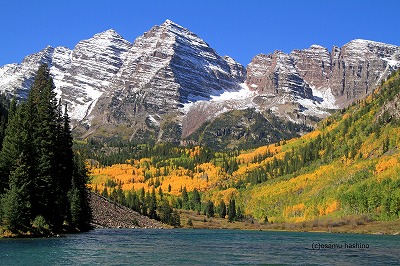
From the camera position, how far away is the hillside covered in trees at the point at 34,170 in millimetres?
86812

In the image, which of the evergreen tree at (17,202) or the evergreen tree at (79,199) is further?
the evergreen tree at (79,199)

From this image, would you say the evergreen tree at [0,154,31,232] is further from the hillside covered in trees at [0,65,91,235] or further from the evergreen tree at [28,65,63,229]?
the evergreen tree at [28,65,63,229]

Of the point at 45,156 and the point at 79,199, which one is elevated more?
the point at 45,156

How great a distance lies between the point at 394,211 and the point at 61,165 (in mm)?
112958

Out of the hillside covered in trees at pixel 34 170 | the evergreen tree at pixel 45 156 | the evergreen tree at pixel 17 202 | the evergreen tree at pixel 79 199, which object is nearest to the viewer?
the evergreen tree at pixel 17 202

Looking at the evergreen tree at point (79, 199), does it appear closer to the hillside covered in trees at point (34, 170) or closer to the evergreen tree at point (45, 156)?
the hillside covered in trees at point (34, 170)

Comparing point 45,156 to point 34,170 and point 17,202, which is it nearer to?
point 34,170

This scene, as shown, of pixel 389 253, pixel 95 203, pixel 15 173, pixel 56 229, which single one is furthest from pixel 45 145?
pixel 95 203

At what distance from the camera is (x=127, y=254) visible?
78.4 m

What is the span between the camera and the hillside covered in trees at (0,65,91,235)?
8681cm

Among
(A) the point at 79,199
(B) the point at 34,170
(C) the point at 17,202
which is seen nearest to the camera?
(C) the point at 17,202

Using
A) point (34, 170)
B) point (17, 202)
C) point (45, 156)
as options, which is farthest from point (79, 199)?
point (17, 202)

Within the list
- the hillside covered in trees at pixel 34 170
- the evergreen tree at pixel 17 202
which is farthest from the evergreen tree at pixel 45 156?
the evergreen tree at pixel 17 202

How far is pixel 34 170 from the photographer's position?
310 feet
